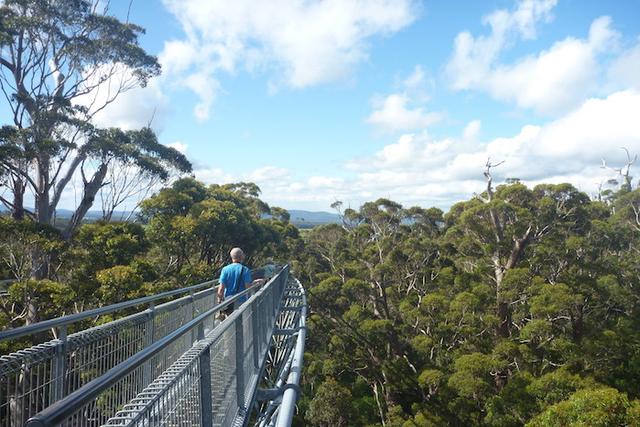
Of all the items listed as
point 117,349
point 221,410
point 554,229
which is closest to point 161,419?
point 221,410

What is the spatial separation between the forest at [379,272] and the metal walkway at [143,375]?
779cm

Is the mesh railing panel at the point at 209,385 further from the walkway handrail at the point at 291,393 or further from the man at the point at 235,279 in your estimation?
the man at the point at 235,279

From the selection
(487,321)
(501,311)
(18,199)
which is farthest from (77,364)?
(501,311)

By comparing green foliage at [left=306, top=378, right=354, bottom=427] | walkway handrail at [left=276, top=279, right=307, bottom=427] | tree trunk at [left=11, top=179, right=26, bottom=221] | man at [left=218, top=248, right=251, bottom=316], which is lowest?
green foliage at [left=306, top=378, right=354, bottom=427]

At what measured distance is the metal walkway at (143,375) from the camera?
160cm

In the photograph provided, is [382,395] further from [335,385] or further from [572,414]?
[572,414]

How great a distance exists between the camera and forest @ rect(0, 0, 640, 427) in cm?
1327

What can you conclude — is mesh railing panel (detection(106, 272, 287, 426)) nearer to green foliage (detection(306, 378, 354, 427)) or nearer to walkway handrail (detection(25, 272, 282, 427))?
walkway handrail (detection(25, 272, 282, 427))

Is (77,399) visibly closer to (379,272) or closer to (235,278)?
(235,278)

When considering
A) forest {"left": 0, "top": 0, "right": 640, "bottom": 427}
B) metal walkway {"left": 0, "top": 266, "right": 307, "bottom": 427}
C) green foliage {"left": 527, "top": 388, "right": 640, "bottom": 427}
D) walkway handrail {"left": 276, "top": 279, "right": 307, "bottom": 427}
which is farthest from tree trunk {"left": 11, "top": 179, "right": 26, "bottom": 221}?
green foliage {"left": 527, "top": 388, "right": 640, "bottom": 427}

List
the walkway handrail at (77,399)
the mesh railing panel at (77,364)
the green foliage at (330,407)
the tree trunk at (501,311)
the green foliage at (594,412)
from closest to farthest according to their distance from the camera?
the walkway handrail at (77,399), the mesh railing panel at (77,364), the green foliage at (594,412), the tree trunk at (501,311), the green foliage at (330,407)

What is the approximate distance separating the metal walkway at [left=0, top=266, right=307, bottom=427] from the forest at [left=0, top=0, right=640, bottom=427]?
307 inches

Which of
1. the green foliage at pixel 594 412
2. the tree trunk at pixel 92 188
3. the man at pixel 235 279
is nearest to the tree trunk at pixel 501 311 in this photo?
the green foliage at pixel 594 412

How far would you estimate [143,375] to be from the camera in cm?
380
